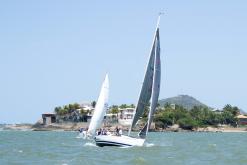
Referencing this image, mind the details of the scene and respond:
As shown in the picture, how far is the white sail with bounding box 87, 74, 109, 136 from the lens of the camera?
2835 inches

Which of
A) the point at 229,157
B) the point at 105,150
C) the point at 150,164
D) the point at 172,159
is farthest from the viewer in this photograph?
the point at 105,150

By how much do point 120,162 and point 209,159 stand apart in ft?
26.9

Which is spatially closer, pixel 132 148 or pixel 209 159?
pixel 209 159

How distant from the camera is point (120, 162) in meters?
45.4

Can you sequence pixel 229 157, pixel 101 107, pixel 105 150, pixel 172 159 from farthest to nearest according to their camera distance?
pixel 101 107, pixel 105 150, pixel 229 157, pixel 172 159

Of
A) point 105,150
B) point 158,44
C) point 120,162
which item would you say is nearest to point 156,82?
point 158,44

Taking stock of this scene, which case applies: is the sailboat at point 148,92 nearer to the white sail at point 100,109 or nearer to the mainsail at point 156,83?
the mainsail at point 156,83

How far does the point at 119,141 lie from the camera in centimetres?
5716

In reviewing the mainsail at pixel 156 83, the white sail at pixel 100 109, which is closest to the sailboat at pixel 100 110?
the white sail at pixel 100 109

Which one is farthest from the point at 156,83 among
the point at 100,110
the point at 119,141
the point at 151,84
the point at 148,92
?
the point at 100,110

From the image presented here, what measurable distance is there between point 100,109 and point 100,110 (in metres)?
0.22

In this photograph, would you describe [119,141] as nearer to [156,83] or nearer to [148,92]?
[148,92]

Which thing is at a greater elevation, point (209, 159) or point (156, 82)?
point (156, 82)

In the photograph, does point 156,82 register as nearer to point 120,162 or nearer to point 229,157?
point 229,157
